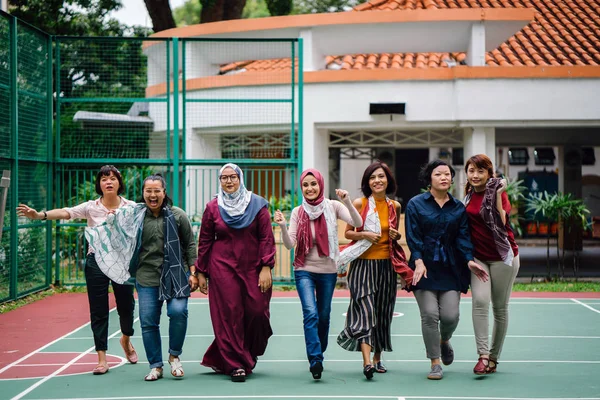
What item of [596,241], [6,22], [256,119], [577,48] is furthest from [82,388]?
[596,241]

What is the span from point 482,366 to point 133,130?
40.5ft

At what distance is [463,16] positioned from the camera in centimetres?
1714

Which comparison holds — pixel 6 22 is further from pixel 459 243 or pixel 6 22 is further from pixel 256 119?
pixel 459 243

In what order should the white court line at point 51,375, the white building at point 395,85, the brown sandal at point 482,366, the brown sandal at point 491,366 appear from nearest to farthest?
the white court line at point 51,375 < the brown sandal at point 482,366 < the brown sandal at point 491,366 < the white building at point 395,85

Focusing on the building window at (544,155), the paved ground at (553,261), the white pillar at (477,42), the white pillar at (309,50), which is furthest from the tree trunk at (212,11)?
the building window at (544,155)

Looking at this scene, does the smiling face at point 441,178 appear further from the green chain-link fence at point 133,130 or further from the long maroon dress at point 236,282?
the green chain-link fence at point 133,130

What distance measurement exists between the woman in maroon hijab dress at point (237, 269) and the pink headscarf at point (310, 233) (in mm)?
274

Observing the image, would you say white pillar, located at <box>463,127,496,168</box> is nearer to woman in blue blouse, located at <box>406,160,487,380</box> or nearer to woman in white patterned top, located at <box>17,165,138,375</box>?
woman in blue blouse, located at <box>406,160,487,380</box>

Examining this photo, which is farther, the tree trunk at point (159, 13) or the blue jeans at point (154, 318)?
the tree trunk at point (159, 13)

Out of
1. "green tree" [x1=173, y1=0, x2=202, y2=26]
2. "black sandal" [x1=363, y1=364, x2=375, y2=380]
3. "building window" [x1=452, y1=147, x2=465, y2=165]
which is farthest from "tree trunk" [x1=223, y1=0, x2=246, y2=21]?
"black sandal" [x1=363, y1=364, x2=375, y2=380]

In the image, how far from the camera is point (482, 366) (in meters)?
7.37

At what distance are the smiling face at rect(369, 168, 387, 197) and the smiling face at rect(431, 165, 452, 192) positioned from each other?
430mm

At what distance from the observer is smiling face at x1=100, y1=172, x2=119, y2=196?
25.7 ft

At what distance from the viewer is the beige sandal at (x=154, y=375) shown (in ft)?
23.7
